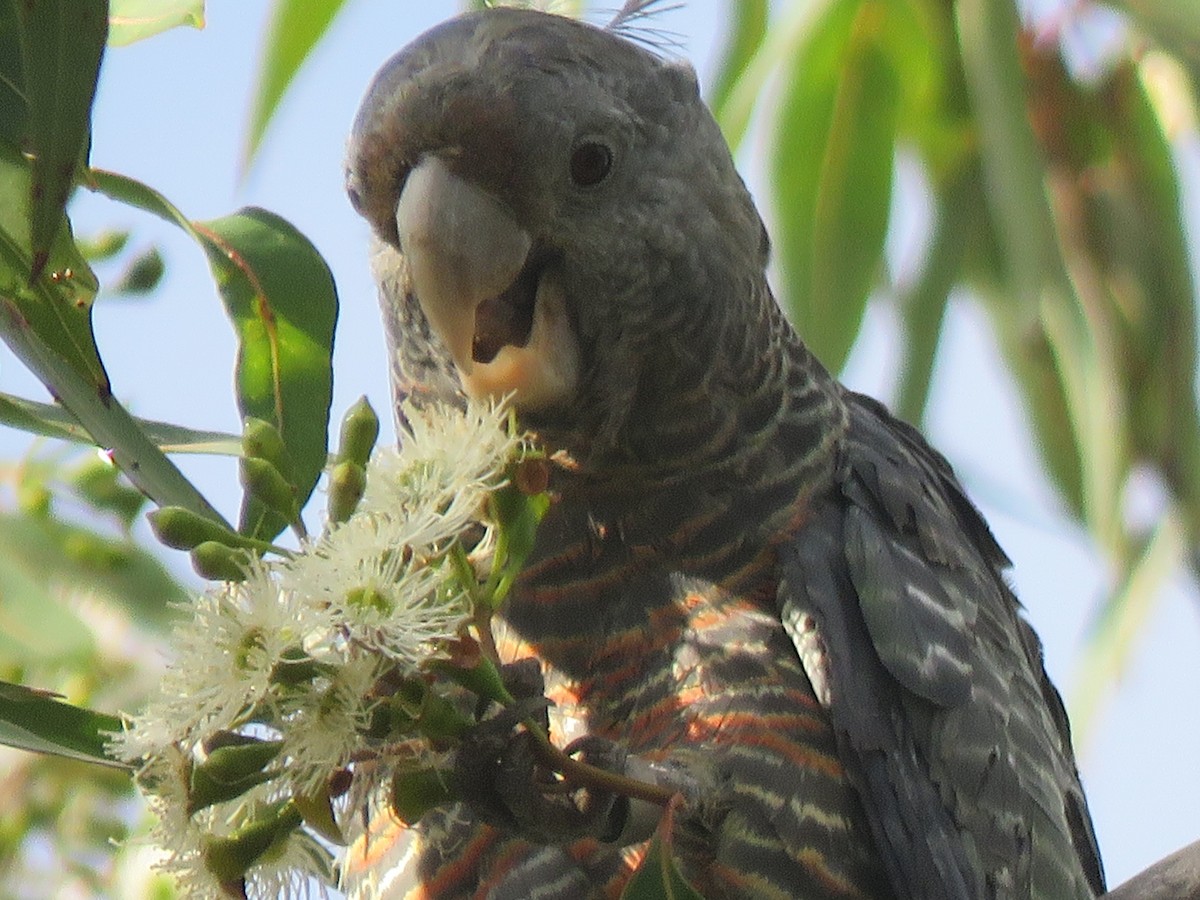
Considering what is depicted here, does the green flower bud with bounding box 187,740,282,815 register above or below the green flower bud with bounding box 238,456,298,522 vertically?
below

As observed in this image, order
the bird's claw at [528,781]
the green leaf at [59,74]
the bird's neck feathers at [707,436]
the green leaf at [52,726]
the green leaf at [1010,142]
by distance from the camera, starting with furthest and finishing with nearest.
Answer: the green leaf at [1010,142] → the bird's neck feathers at [707,436] → the green leaf at [52,726] → the bird's claw at [528,781] → the green leaf at [59,74]

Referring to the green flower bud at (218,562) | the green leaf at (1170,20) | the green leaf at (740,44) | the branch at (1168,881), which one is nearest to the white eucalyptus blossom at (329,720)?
the green flower bud at (218,562)

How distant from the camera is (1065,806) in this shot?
2389mm

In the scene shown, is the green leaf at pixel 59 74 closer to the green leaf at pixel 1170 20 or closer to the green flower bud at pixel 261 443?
the green flower bud at pixel 261 443

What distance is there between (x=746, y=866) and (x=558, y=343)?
2.12ft

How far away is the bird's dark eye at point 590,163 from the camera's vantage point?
6.40ft

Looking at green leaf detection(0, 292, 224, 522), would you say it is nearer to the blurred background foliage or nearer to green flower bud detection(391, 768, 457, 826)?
green flower bud detection(391, 768, 457, 826)

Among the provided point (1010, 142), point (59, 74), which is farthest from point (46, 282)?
point (1010, 142)

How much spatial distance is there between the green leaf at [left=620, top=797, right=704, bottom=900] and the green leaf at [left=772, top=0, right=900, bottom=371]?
209 centimetres

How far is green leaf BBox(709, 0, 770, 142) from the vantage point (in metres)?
3.66

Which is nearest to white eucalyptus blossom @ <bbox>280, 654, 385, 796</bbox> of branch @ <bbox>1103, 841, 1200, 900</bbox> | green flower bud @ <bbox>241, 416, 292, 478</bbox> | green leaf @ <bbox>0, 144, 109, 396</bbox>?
green flower bud @ <bbox>241, 416, 292, 478</bbox>

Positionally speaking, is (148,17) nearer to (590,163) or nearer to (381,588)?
(590,163)

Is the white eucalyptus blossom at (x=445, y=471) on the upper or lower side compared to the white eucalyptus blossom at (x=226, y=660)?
upper

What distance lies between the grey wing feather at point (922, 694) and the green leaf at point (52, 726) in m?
0.85
